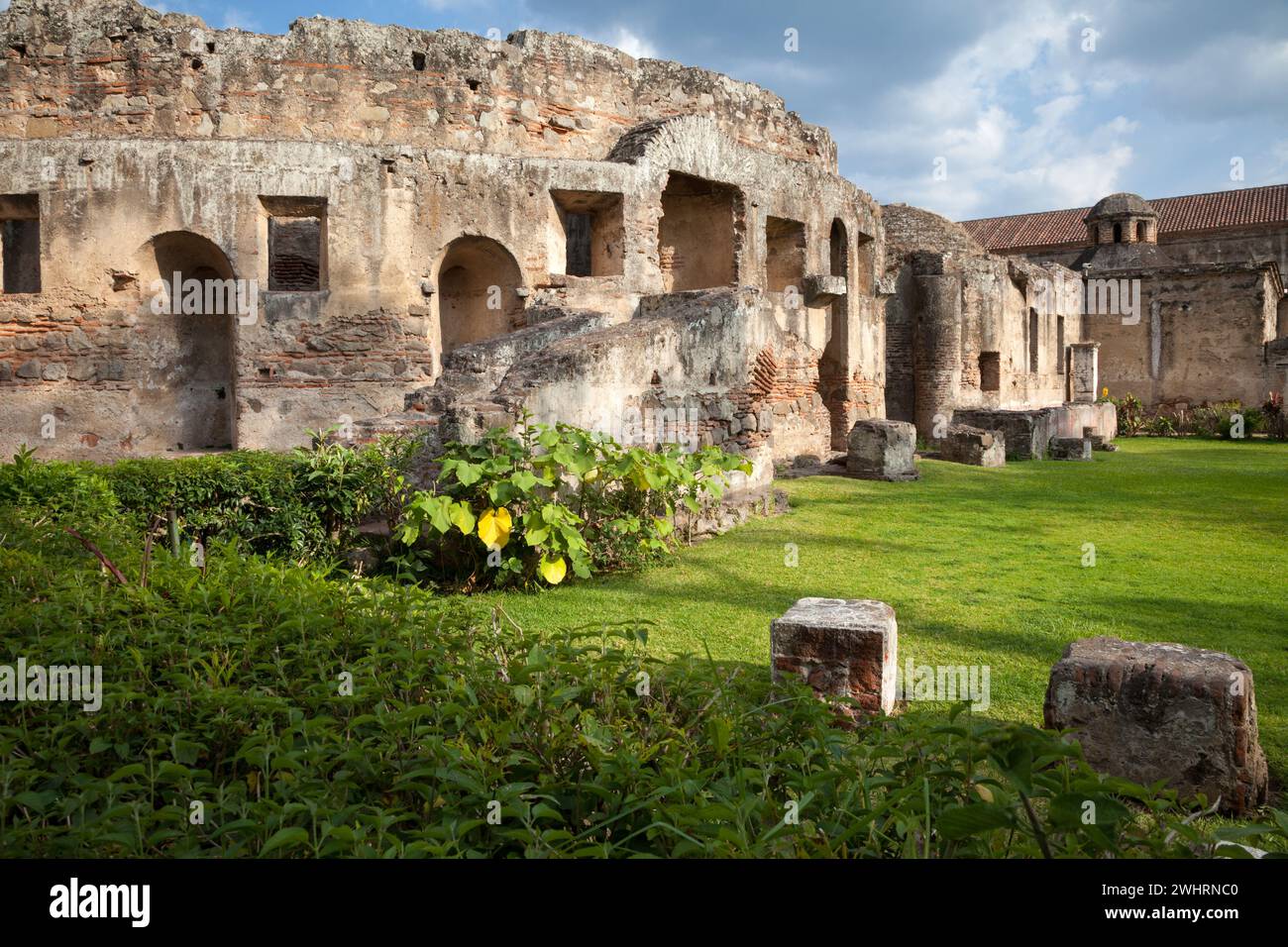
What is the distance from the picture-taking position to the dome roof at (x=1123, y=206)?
121 feet

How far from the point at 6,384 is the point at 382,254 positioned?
5296mm

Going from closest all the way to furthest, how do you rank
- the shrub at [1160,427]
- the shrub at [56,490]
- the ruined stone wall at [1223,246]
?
the shrub at [56,490] → the shrub at [1160,427] → the ruined stone wall at [1223,246]

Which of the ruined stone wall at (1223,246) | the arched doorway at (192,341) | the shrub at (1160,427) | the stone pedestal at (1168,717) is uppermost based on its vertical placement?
the ruined stone wall at (1223,246)

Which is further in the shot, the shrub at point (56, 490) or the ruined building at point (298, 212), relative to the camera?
the ruined building at point (298, 212)

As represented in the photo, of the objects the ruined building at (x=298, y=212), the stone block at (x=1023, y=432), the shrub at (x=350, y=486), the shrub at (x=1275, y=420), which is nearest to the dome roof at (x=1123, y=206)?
the shrub at (x=1275, y=420)

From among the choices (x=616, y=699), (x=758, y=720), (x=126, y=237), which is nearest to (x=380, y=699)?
(x=616, y=699)

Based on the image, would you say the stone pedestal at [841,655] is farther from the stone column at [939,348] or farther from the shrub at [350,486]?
the stone column at [939,348]

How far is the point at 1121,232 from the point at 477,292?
31336 mm

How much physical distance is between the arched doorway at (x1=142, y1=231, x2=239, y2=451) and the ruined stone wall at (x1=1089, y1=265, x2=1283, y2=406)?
24883 millimetres

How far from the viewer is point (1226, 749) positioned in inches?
129

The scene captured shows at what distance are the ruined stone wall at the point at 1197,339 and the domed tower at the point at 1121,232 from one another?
8.60 meters

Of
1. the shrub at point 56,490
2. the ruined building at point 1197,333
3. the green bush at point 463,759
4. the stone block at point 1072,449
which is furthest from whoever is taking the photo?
the ruined building at point 1197,333
